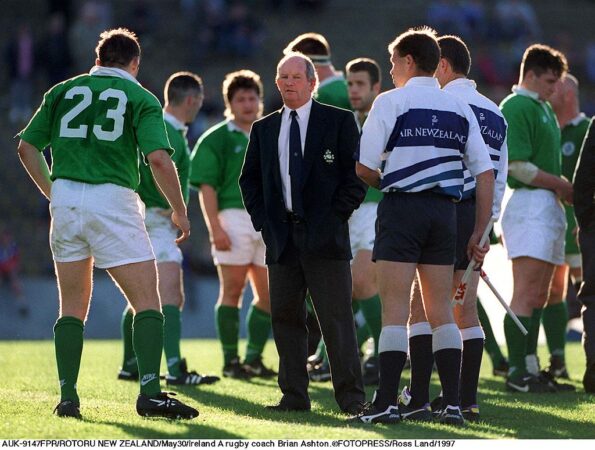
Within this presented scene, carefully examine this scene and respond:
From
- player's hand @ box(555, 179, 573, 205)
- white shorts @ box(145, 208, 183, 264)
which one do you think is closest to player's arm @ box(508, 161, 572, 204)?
player's hand @ box(555, 179, 573, 205)

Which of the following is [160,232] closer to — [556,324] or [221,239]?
[221,239]

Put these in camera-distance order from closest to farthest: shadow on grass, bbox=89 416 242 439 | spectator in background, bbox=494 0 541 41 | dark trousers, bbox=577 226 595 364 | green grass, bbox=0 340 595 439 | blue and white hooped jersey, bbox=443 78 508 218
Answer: shadow on grass, bbox=89 416 242 439 < green grass, bbox=0 340 595 439 < blue and white hooped jersey, bbox=443 78 508 218 < dark trousers, bbox=577 226 595 364 < spectator in background, bbox=494 0 541 41

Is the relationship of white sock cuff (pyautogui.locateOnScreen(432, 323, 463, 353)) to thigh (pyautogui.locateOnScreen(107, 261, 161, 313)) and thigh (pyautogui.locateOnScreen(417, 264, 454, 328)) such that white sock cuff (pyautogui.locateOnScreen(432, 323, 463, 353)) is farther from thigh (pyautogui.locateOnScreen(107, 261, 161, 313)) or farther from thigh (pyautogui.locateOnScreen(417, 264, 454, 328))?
thigh (pyautogui.locateOnScreen(107, 261, 161, 313))

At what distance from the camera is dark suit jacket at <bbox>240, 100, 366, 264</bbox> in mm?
8156

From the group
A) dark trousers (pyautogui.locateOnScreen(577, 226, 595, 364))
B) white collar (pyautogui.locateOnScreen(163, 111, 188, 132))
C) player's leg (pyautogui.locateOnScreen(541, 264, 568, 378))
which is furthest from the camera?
player's leg (pyautogui.locateOnScreen(541, 264, 568, 378))

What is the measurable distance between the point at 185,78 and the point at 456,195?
12.0 ft

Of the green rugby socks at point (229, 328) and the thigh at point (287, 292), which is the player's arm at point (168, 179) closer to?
the thigh at point (287, 292)

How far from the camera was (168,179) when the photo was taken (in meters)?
7.74

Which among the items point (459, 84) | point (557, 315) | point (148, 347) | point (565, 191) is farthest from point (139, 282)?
point (557, 315)

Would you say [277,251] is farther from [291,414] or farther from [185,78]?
[185,78]

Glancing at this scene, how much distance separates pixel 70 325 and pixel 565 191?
155 inches

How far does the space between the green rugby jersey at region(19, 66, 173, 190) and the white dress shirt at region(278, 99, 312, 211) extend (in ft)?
2.57

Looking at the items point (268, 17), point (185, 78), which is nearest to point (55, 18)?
point (268, 17)

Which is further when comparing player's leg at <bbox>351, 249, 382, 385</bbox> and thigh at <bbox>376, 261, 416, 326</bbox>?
player's leg at <bbox>351, 249, 382, 385</bbox>
